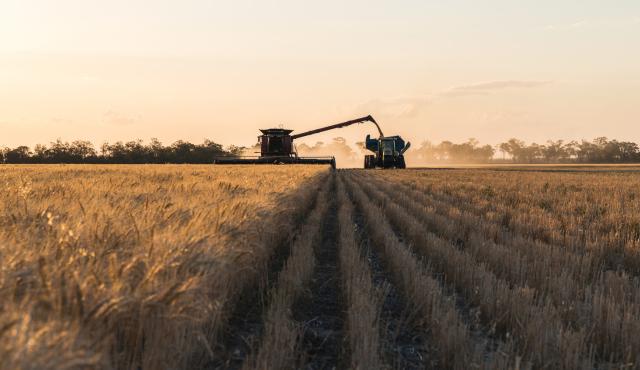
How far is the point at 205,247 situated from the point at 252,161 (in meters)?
35.1

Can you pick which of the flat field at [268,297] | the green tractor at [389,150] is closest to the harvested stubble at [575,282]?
the flat field at [268,297]

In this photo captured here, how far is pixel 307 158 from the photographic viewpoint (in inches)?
1663

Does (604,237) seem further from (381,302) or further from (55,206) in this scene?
(55,206)

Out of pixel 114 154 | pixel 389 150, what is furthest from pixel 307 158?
pixel 114 154

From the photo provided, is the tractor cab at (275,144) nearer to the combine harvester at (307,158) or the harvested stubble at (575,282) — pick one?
the combine harvester at (307,158)

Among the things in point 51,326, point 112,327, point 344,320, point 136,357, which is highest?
point 51,326

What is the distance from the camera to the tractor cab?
4012 centimetres

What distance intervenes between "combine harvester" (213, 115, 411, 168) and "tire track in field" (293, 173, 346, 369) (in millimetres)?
32244

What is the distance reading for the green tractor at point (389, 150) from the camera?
47.6 metres

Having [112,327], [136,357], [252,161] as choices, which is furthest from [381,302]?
[252,161]

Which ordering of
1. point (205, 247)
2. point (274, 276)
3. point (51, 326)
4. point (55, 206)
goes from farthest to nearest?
point (274, 276) < point (55, 206) < point (205, 247) < point (51, 326)

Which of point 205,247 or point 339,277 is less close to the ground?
point 205,247

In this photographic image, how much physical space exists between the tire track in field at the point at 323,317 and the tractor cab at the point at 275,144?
34.1 meters

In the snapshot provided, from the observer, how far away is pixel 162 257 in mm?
2193
